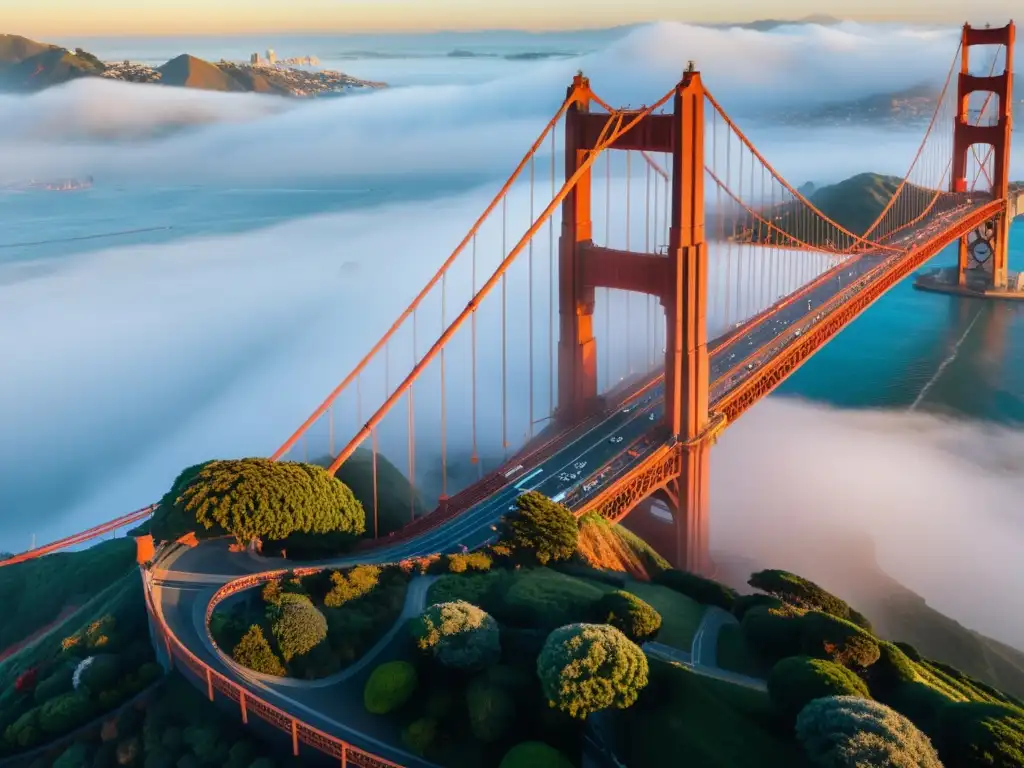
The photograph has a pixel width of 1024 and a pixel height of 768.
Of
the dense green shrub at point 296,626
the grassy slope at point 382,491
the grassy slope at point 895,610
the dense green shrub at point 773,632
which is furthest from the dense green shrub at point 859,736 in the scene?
the grassy slope at point 895,610

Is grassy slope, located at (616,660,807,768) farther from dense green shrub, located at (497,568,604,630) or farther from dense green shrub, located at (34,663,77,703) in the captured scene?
dense green shrub, located at (34,663,77,703)

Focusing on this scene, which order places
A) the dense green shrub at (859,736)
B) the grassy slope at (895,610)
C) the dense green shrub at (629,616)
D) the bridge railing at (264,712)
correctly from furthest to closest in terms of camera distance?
the grassy slope at (895,610)
the dense green shrub at (629,616)
the bridge railing at (264,712)
the dense green shrub at (859,736)

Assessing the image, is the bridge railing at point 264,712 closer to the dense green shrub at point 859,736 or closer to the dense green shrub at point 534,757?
the dense green shrub at point 534,757

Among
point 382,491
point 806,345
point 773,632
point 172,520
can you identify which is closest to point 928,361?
point 806,345

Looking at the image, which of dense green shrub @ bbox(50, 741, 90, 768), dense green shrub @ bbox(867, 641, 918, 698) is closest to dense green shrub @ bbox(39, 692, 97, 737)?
dense green shrub @ bbox(50, 741, 90, 768)

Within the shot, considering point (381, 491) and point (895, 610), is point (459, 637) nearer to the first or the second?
point (381, 491)

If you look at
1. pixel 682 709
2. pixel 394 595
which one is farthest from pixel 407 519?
pixel 682 709
